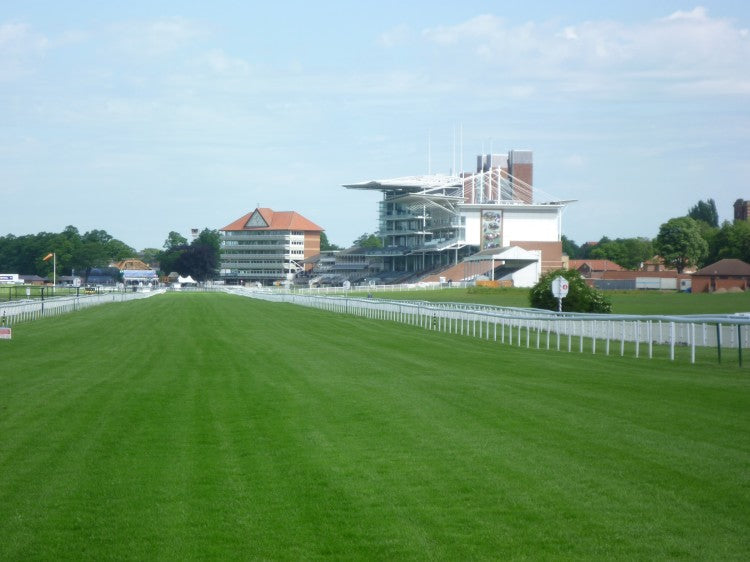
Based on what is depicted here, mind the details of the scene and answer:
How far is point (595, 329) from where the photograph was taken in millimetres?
27812

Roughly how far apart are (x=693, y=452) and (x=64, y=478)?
5.80 metres

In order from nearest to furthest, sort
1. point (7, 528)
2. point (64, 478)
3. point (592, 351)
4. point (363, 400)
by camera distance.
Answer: point (7, 528), point (64, 478), point (363, 400), point (592, 351)

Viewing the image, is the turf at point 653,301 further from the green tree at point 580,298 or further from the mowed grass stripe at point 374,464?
the mowed grass stripe at point 374,464

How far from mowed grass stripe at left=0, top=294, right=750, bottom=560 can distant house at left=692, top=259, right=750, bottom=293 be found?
8321 centimetres

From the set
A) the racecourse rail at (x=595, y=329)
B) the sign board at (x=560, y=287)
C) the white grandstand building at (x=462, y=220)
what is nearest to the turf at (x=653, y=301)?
the racecourse rail at (x=595, y=329)

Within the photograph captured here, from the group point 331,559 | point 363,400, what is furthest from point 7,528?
point 363,400

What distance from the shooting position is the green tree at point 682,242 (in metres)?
130

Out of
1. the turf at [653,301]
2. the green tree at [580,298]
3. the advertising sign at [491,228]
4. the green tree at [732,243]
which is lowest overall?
the turf at [653,301]

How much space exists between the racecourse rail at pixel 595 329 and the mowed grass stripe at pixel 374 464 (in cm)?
365

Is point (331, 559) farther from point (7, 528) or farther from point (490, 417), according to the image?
point (490, 417)

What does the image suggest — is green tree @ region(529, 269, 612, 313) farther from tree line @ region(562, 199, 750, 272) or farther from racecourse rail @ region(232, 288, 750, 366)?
tree line @ region(562, 199, 750, 272)

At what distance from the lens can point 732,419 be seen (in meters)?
12.2

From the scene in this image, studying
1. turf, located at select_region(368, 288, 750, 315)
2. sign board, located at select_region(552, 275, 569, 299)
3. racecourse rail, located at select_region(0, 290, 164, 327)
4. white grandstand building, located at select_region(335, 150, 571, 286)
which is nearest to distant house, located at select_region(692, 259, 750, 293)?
turf, located at select_region(368, 288, 750, 315)

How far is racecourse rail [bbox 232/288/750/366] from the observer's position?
76.3 feet
